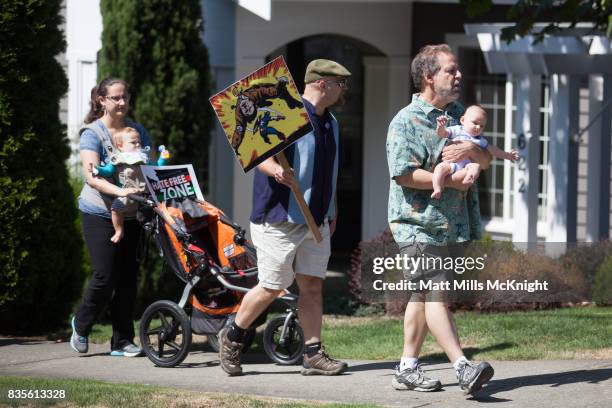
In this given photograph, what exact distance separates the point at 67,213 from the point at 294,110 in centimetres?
323

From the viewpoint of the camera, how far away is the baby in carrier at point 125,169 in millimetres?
7914

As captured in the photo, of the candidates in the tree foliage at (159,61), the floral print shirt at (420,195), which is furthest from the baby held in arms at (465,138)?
the tree foliage at (159,61)

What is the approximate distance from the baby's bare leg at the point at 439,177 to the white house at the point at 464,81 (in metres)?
4.89

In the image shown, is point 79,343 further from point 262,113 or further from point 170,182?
point 262,113

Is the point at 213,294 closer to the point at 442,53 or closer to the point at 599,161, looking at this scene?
the point at 442,53

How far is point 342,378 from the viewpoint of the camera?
716 cm

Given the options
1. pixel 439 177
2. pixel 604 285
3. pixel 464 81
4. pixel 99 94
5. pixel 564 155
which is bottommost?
pixel 604 285

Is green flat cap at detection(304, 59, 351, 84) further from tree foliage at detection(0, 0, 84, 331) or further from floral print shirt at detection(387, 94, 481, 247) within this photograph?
tree foliage at detection(0, 0, 84, 331)

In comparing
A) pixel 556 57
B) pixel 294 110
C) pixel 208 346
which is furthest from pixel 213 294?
pixel 556 57

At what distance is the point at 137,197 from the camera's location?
7.85 metres

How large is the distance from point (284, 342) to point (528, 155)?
15.9ft

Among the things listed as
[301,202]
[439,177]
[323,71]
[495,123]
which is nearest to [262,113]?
[323,71]

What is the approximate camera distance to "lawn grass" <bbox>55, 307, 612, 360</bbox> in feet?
25.7

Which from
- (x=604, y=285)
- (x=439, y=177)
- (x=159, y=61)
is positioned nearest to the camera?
(x=439, y=177)
